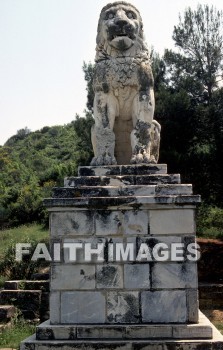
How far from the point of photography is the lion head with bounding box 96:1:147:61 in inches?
229

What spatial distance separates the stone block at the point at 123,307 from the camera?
5.02m

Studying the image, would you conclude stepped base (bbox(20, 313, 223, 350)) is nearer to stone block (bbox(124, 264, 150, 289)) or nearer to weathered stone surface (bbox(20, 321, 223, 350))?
weathered stone surface (bbox(20, 321, 223, 350))

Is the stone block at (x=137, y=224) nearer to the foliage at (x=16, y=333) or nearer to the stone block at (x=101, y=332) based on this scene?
the stone block at (x=101, y=332)

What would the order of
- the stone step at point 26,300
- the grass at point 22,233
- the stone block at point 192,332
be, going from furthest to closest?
1. the grass at point 22,233
2. the stone step at point 26,300
3. the stone block at point 192,332

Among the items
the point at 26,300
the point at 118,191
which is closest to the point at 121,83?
the point at 118,191

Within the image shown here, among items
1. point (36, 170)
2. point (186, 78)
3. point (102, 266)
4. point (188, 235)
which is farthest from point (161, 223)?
point (36, 170)

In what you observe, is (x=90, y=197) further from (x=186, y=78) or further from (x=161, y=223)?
(x=186, y=78)

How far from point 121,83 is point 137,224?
5.56 feet

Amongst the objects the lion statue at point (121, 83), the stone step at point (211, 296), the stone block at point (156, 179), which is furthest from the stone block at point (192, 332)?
the stone step at point (211, 296)

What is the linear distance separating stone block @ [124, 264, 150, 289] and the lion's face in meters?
2.47

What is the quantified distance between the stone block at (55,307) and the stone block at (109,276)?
42 centimetres

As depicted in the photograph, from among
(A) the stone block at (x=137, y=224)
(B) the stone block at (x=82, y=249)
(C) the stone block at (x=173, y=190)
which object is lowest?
(B) the stone block at (x=82, y=249)

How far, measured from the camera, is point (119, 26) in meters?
5.80

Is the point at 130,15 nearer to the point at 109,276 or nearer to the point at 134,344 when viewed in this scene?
the point at 109,276
